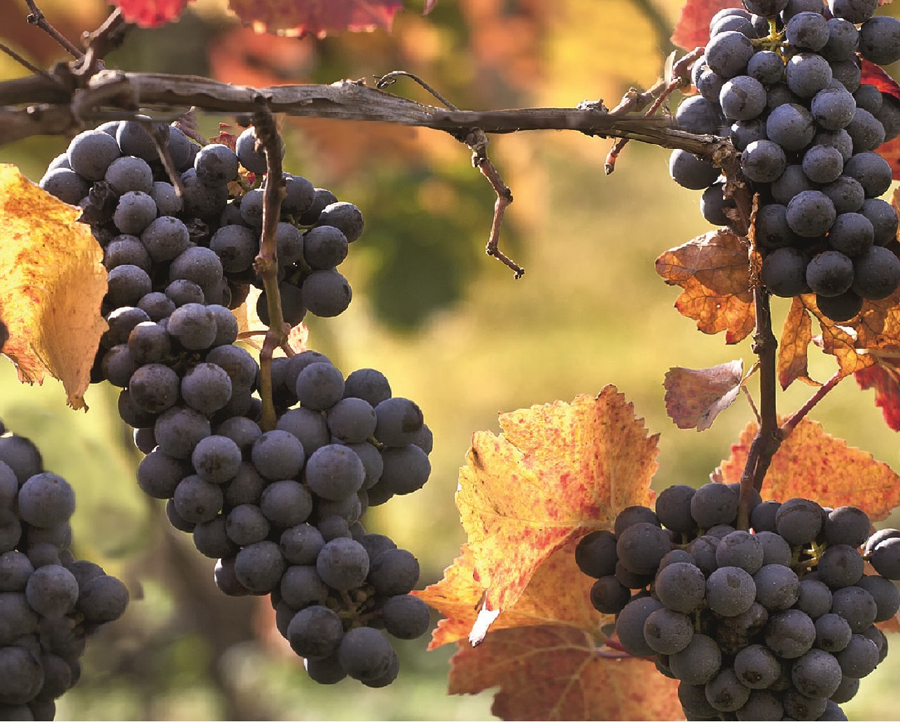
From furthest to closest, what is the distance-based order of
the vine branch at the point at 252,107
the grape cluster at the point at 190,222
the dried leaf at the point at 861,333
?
the dried leaf at the point at 861,333, the grape cluster at the point at 190,222, the vine branch at the point at 252,107

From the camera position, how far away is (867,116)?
22.4 inches

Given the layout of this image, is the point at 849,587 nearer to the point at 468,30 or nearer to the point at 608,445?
the point at 608,445

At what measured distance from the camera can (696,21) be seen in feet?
2.13

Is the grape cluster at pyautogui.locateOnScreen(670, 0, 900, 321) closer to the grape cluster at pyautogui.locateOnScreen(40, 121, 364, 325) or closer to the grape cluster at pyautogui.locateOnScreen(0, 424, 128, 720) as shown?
the grape cluster at pyautogui.locateOnScreen(40, 121, 364, 325)

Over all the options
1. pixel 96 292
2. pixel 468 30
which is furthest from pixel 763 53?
pixel 468 30

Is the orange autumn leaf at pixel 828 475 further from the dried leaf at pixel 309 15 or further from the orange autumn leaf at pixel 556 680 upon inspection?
the dried leaf at pixel 309 15

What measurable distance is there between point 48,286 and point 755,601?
395mm

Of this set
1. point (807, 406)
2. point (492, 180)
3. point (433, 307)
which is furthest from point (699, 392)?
point (433, 307)

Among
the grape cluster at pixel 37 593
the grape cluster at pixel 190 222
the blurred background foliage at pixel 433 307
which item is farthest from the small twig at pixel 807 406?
the blurred background foliage at pixel 433 307

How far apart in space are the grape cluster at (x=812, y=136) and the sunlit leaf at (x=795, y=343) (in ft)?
0.13

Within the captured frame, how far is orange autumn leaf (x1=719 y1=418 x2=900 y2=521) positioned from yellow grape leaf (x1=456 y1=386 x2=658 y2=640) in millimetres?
94

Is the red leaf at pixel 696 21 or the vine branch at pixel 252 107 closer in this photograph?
the vine branch at pixel 252 107

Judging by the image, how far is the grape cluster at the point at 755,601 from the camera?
524 millimetres

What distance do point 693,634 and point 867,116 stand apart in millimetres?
299
